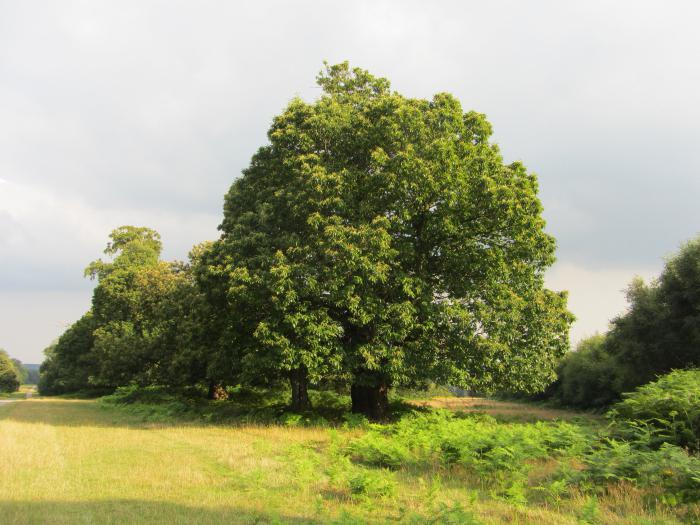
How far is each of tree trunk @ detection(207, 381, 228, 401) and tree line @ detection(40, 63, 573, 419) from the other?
15.3 m

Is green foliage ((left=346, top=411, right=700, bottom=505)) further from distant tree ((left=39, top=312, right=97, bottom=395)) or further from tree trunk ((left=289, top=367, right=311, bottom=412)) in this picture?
distant tree ((left=39, top=312, right=97, bottom=395))

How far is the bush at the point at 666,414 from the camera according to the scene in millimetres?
10898

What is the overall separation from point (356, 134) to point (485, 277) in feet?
27.0

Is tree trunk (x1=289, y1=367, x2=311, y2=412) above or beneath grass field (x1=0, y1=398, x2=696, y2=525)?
above

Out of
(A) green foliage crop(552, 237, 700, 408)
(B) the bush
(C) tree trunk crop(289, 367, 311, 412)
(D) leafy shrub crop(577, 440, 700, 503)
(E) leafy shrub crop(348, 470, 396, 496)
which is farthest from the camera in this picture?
(A) green foliage crop(552, 237, 700, 408)

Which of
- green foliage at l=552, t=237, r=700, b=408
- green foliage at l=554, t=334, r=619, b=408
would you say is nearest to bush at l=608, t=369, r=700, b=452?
green foliage at l=552, t=237, r=700, b=408

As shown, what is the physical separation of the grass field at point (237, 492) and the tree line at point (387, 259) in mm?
5291

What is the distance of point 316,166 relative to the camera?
2041 cm

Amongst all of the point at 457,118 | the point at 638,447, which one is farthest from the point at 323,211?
the point at 638,447

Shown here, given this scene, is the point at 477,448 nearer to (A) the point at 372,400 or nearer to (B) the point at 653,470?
(B) the point at 653,470

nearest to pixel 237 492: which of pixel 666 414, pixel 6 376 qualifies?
pixel 666 414

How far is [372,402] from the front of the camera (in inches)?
899

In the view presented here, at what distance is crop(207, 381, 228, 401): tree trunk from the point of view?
3873cm

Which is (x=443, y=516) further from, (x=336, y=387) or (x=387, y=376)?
(x=336, y=387)
